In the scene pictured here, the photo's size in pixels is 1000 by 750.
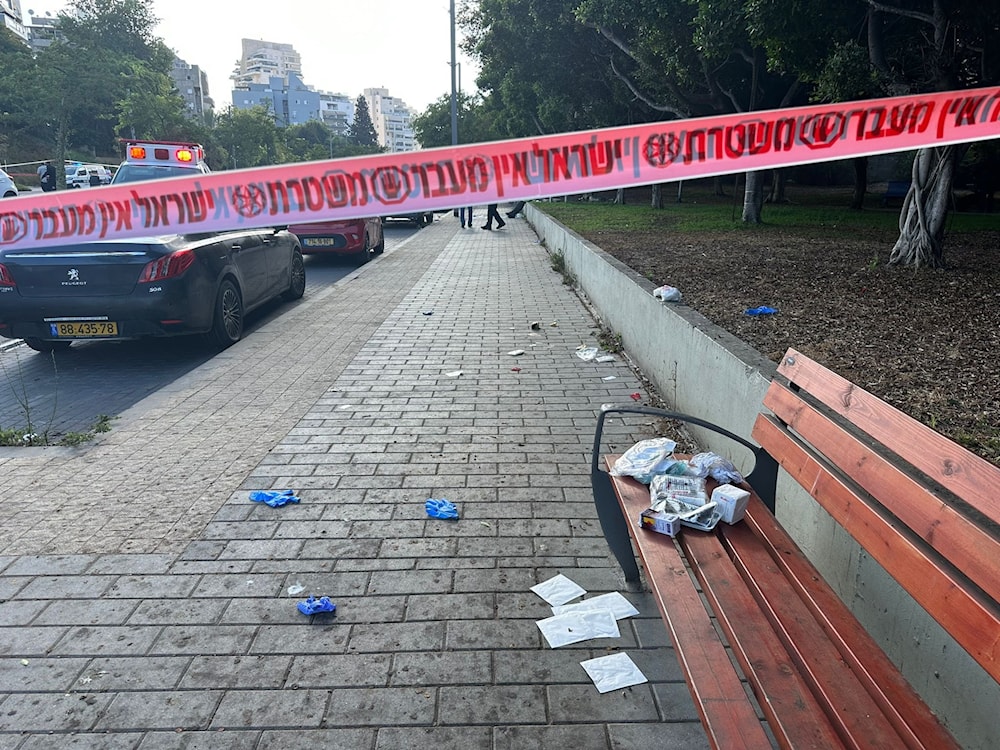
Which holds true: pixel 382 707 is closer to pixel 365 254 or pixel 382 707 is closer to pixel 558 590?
pixel 558 590

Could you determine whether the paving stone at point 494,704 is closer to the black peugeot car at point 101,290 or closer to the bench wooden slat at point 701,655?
the bench wooden slat at point 701,655

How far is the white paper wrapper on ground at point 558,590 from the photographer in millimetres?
3061

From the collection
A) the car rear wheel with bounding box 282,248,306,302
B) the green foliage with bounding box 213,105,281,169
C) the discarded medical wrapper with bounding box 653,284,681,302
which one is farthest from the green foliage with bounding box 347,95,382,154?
the discarded medical wrapper with bounding box 653,284,681,302

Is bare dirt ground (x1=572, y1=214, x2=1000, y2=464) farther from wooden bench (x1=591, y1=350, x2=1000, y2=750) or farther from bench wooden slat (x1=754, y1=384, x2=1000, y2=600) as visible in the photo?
wooden bench (x1=591, y1=350, x2=1000, y2=750)

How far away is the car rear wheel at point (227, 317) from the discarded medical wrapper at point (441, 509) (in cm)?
437

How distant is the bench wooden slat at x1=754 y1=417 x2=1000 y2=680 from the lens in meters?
1.62

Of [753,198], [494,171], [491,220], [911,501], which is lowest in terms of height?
[491,220]

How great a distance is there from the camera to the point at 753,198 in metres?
17.0

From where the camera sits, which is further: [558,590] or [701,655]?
[558,590]

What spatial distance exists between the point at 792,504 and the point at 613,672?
1.18m

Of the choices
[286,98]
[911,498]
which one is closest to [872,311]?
[911,498]

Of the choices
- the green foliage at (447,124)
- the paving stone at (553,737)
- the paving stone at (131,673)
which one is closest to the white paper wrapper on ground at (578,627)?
the paving stone at (553,737)

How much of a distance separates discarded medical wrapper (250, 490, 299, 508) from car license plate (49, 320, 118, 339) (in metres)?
3.44

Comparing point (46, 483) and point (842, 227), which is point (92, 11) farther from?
point (46, 483)
